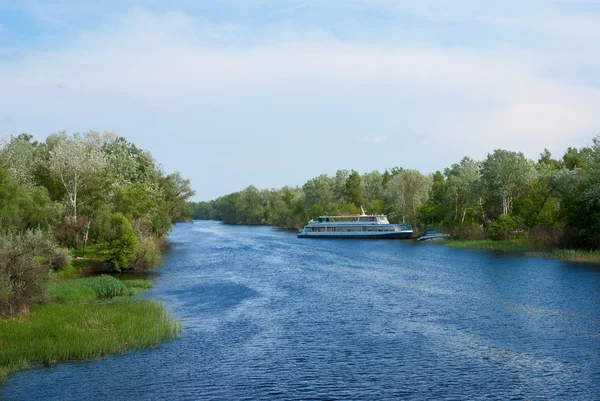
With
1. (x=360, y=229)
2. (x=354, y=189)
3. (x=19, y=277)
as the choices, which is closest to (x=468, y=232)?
(x=360, y=229)

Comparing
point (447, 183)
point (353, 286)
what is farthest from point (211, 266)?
point (447, 183)

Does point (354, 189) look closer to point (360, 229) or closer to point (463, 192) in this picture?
point (360, 229)

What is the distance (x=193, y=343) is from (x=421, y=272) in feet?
103

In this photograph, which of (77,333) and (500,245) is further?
(500,245)

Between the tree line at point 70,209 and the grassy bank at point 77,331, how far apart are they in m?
2.31

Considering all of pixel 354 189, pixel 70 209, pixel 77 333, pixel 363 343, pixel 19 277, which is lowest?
pixel 363 343

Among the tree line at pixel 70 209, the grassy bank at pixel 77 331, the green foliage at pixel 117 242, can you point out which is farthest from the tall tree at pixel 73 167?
the grassy bank at pixel 77 331

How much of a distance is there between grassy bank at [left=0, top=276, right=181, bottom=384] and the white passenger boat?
77.2 meters

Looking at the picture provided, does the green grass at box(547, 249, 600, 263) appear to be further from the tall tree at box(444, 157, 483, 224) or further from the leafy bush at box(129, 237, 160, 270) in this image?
the leafy bush at box(129, 237, 160, 270)

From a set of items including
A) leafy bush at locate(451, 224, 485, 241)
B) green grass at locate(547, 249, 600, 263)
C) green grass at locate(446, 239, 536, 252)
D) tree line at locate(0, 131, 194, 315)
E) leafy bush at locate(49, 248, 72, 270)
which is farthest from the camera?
leafy bush at locate(451, 224, 485, 241)

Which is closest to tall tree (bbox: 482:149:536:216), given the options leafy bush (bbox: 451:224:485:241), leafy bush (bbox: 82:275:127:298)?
leafy bush (bbox: 451:224:485:241)

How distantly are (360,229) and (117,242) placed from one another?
6711 cm

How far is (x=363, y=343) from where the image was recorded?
2697 cm

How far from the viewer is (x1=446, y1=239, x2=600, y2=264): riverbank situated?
5490 cm
